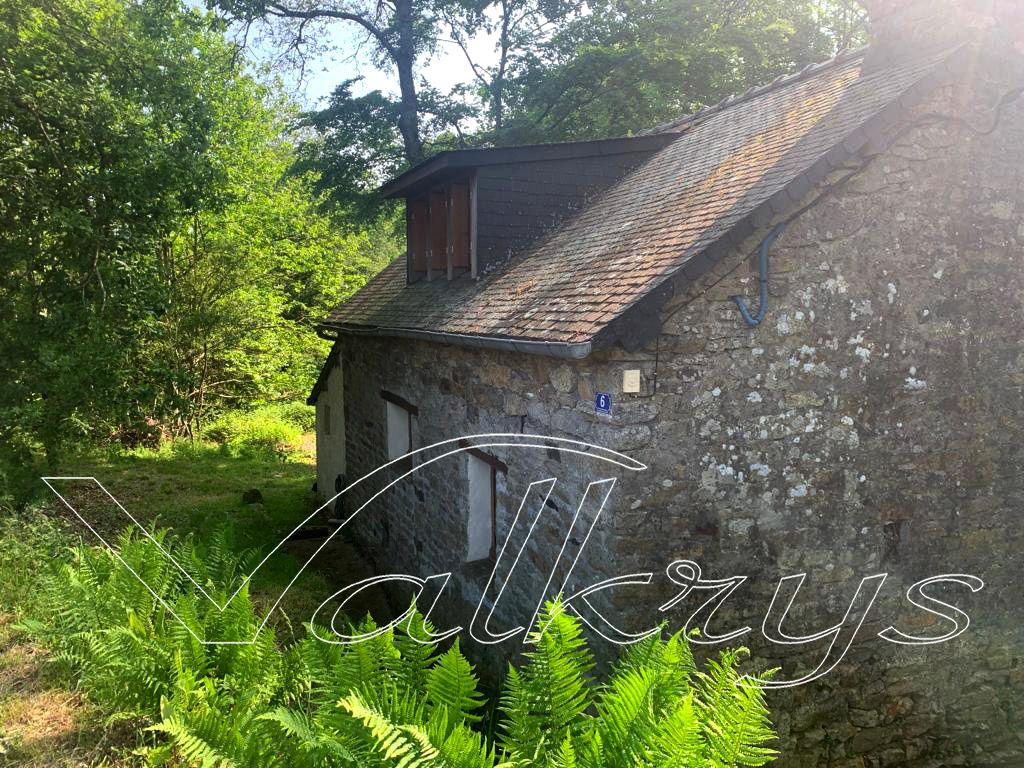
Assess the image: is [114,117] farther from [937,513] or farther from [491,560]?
[937,513]

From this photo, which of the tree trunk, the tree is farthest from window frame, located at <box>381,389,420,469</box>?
the tree trunk

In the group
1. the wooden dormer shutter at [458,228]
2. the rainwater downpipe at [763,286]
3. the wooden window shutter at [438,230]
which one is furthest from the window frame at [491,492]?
the wooden window shutter at [438,230]

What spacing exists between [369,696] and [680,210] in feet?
13.3

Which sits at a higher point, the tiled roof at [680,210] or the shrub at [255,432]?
the tiled roof at [680,210]

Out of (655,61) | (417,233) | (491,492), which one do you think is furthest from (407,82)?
(491,492)

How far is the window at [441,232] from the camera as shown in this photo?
25.4 feet

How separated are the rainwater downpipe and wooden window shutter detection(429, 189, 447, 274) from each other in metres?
4.62

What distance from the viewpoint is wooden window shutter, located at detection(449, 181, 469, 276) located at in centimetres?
770

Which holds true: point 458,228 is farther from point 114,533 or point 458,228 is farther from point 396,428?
point 114,533

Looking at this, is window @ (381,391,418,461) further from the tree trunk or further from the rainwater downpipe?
the tree trunk

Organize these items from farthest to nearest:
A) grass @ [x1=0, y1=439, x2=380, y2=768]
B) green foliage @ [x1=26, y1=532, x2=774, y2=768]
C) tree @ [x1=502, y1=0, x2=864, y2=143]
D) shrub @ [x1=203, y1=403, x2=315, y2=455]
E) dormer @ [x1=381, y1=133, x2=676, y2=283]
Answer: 1. shrub @ [x1=203, y1=403, x2=315, y2=455]
2. tree @ [x1=502, y1=0, x2=864, y2=143]
3. dormer @ [x1=381, y1=133, x2=676, y2=283]
4. grass @ [x1=0, y1=439, x2=380, y2=768]
5. green foliage @ [x1=26, y1=532, x2=774, y2=768]

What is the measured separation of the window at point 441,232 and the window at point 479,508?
2.48 meters

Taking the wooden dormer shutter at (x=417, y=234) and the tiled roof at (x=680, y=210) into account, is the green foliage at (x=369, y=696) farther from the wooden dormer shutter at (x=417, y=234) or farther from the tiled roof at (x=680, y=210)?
the wooden dormer shutter at (x=417, y=234)

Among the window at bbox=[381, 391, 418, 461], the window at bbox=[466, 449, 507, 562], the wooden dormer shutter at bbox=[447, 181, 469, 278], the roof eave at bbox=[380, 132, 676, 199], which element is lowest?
the window at bbox=[466, 449, 507, 562]
